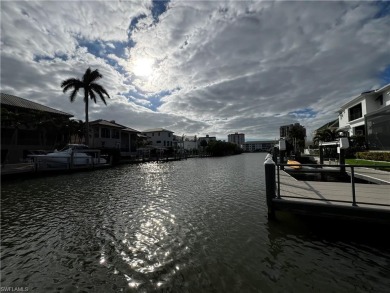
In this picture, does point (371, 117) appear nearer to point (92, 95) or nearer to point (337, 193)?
point (337, 193)

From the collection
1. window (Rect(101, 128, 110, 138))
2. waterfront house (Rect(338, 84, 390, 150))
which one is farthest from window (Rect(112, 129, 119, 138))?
waterfront house (Rect(338, 84, 390, 150))

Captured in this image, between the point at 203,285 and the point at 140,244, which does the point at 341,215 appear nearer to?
the point at 203,285

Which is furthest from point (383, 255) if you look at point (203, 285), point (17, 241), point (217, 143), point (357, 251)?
point (217, 143)

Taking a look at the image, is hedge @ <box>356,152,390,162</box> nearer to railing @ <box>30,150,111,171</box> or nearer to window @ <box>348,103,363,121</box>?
window @ <box>348,103,363,121</box>

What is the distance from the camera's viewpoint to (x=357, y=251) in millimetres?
5344

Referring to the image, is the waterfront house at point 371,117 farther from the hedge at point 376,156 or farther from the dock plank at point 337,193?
the dock plank at point 337,193

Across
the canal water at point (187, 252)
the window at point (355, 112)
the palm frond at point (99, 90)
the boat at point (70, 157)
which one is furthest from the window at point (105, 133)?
the window at point (355, 112)

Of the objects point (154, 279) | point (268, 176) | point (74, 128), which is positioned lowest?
point (154, 279)

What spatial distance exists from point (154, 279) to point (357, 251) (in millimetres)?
5169

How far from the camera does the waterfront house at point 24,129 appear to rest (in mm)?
28875

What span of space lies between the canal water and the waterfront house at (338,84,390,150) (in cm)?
2201

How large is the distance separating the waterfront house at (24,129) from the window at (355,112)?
157 ft

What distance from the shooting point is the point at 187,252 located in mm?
5773

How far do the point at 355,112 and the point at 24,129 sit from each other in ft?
176
